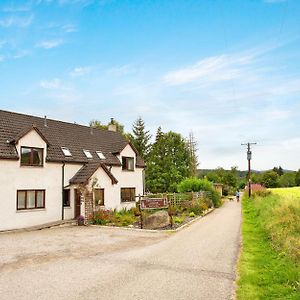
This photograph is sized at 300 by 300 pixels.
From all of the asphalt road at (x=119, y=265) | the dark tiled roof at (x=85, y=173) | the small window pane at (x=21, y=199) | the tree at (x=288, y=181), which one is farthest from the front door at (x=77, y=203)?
the tree at (x=288, y=181)

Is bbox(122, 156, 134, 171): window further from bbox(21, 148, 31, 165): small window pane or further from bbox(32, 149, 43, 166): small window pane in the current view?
bbox(21, 148, 31, 165): small window pane

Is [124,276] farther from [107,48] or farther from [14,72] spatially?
[14,72]

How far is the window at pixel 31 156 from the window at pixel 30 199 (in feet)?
6.40

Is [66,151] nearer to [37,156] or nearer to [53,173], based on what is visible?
[53,173]

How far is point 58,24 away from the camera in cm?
1362

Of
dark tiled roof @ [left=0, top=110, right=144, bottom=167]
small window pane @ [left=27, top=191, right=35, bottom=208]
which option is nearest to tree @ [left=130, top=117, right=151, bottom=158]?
dark tiled roof @ [left=0, top=110, right=144, bottom=167]

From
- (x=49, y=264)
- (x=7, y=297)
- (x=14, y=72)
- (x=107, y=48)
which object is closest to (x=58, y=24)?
(x=107, y=48)

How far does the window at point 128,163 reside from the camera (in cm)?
3338

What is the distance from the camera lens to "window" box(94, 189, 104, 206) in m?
27.5

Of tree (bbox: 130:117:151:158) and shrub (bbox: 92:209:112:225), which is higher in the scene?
tree (bbox: 130:117:151:158)

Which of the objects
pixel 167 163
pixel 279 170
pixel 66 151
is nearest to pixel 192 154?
pixel 167 163

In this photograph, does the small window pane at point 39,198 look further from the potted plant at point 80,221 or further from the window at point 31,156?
the potted plant at point 80,221

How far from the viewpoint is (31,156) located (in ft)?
78.1

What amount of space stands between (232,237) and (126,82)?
34.3 feet
